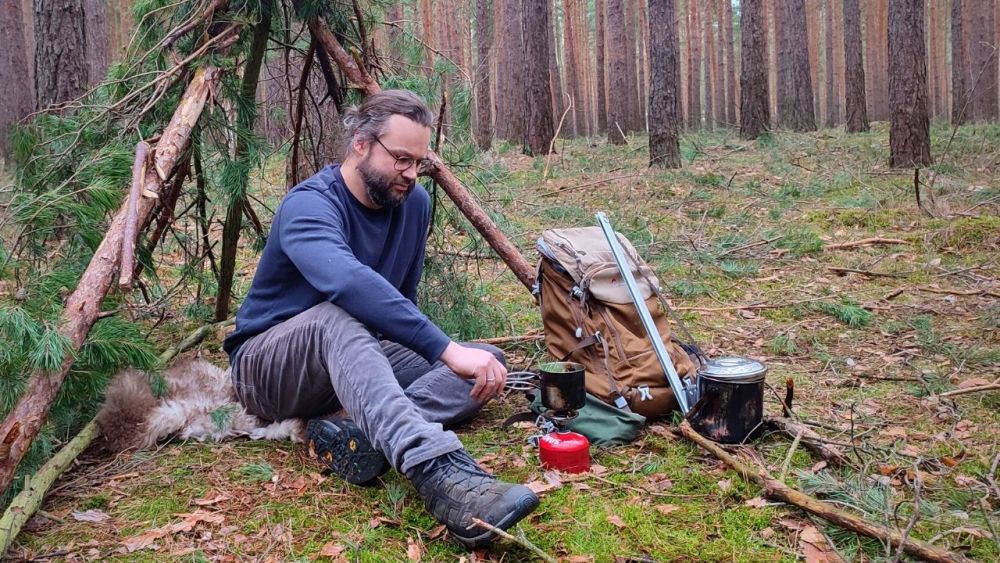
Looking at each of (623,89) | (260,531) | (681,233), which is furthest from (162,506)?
(623,89)

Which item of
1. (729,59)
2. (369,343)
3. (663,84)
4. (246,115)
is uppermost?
(729,59)

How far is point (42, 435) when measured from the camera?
244 cm

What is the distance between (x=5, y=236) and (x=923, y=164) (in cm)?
838

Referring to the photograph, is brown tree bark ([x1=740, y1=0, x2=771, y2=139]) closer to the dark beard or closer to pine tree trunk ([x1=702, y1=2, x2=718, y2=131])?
the dark beard

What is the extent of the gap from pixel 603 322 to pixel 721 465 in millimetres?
736

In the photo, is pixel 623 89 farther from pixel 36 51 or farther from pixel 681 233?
pixel 36 51

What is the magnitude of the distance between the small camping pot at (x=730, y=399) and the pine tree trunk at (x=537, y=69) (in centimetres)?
868

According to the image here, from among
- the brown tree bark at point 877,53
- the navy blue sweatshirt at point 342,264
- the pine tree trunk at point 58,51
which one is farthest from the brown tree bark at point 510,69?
the brown tree bark at point 877,53

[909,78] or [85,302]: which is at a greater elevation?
[909,78]

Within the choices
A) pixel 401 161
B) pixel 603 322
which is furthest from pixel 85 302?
pixel 603 322

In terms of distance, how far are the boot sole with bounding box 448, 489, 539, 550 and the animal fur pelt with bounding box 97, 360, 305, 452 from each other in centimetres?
105

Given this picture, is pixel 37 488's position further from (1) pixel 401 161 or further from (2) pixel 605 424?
(2) pixel 605 424

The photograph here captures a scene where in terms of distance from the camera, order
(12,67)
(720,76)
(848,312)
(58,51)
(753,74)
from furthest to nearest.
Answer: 1. (720,76)
2. (753,74)
3. (12,67)
4. (58,51)
5. (848,312)

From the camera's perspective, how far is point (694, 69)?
2058 cm
